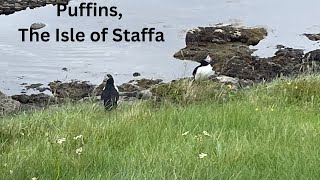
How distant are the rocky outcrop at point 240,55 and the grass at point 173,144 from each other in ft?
24.6

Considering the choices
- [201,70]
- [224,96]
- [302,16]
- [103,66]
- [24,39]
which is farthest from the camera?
[302,16]

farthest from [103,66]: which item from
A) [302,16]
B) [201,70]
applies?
[302,16]

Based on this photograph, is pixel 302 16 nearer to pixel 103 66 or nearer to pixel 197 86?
pixel 103 66

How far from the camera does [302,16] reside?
81.7 ft

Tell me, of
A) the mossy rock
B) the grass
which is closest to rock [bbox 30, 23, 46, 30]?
the mossy rock

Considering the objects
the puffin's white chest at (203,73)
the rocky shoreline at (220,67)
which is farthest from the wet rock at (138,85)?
the puffin's white chest at (203,73)

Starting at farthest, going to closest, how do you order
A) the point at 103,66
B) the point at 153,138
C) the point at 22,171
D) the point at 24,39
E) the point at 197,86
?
1. the point at 24,39
2. the point at 103,66
3. the point at 197,86
4. the point at 153,138
5. the point at 22,171

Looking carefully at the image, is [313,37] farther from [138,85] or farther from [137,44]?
[138,85]

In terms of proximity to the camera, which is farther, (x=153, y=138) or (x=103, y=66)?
(x=103, y=66)

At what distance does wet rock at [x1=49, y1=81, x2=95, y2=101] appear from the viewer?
14.3 meters

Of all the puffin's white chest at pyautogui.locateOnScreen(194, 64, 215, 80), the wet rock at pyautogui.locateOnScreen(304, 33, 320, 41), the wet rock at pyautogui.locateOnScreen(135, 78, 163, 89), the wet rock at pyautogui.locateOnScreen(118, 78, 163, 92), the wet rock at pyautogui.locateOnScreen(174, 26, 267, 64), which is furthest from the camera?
the wet rock at pyautogui.locateOnScreen(304, 33, 320, 41)

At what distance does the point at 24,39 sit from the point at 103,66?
3914 millimetres

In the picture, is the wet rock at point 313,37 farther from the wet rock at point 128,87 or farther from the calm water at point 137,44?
the wet rock at point 128,87

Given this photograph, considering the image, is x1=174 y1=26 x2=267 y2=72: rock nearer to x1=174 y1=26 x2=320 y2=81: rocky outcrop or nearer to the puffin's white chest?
x1=174 y1=26 x2=320 y2=81: rocky outcrop
